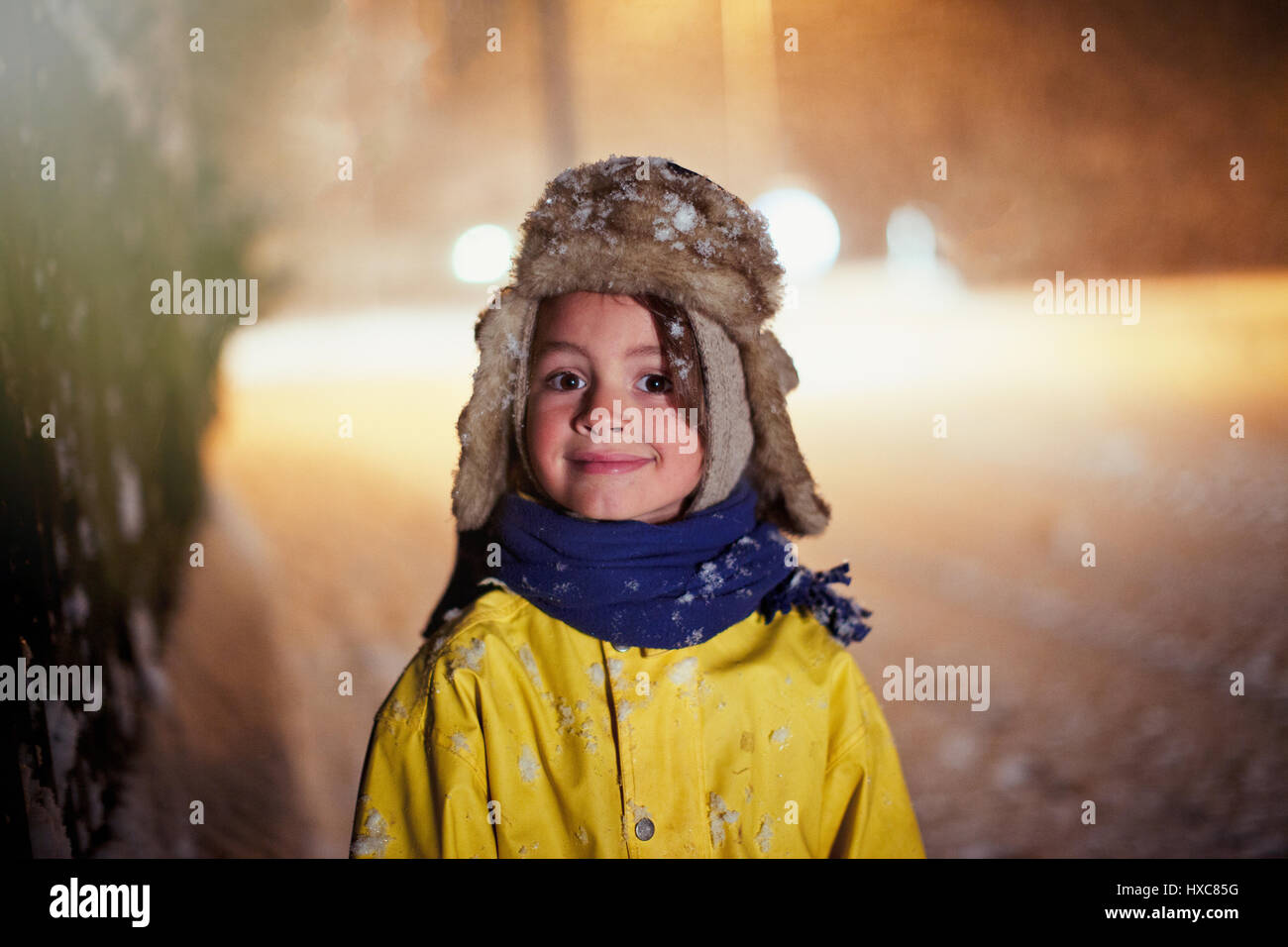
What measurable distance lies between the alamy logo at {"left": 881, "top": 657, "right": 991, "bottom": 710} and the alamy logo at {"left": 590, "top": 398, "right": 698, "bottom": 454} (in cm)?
129

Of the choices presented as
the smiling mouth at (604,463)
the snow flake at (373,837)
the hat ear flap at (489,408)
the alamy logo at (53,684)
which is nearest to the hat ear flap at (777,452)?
the smiling mouth at (604,463)

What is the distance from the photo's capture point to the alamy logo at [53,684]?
1.28m

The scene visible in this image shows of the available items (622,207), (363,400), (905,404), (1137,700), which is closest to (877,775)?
(622,207)

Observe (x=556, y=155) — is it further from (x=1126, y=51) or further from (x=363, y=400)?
(x=1126, y=51)

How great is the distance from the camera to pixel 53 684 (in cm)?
137

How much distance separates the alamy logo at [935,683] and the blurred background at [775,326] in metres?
0.04

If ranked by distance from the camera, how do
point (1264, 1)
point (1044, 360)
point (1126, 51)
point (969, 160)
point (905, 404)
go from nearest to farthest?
point (1264, 1), point (1126, 51), point (969, 160), point (1044, 360), point (905, 404)

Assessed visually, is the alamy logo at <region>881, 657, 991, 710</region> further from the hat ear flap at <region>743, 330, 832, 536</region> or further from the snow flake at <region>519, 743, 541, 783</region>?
the snow flake at <region>519, 743, 541, 783</region>

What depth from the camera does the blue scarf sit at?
913 millimetres

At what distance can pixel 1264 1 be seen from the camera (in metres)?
1.40

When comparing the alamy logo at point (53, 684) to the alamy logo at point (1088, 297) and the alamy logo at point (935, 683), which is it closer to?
the alamy logo at point (935, 683)
